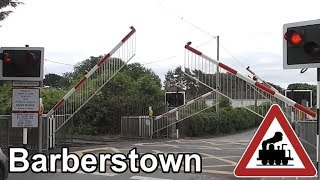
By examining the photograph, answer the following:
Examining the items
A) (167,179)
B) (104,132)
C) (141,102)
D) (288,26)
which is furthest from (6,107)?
(288,26)

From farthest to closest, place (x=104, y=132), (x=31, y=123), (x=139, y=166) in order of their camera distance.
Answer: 1. (x=104, y=132)
2. (x=31, y=123)
3. (x=139, y=166)

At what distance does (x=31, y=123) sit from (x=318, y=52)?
840cm

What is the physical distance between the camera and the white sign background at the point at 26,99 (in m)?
13.1

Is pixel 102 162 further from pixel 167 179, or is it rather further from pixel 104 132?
pixel 104 132

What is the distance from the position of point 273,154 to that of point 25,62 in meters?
7.53

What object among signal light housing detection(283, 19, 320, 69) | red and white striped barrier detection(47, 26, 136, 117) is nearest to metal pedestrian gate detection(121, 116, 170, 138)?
red and white striped barrier detection(47, 26, 136, 117)

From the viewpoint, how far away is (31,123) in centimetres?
1317

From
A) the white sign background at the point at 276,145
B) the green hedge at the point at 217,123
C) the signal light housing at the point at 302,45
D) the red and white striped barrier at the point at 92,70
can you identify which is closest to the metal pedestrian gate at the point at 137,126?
the green hedge at the point at 217,123

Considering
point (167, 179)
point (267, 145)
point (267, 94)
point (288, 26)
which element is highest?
point (288, 26)

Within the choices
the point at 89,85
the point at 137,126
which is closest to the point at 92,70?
the point at 89,85

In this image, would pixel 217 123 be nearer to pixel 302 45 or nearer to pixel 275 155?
pixel 302 45

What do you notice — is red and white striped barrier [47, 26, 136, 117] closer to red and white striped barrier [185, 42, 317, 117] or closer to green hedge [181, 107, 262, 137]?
red and white striped barrier [185, 42, 317, 117]

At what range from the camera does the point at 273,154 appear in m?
6.42

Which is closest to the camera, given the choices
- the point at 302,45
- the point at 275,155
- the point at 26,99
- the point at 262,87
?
the point at 275,155
